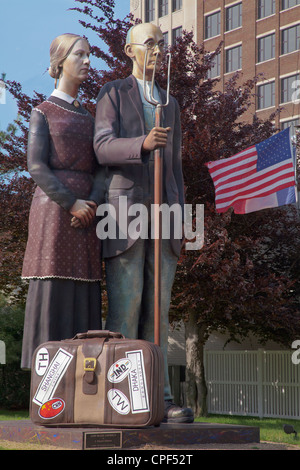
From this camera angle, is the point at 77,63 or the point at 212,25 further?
the point at 212,25

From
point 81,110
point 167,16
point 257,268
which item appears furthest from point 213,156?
point 167,16

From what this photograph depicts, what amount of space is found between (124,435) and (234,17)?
54.8 m

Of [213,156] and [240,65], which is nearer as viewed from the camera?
[213,156]

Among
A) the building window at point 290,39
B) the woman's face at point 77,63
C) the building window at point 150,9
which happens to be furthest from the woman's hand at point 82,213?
the building window at point 150,9

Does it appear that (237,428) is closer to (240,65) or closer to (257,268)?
(257,268)

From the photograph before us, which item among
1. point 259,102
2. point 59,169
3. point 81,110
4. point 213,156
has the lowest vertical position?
point 59,169

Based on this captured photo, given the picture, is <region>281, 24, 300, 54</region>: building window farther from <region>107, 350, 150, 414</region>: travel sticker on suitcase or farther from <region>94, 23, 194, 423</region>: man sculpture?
<region>107, 350, 150, 414</region>: travel sticker on suitcase

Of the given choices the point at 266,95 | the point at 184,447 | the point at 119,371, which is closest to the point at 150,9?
the point at 266,95

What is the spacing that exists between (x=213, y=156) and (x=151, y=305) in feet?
→ 28.4

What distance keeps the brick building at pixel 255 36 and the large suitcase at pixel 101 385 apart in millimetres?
44237

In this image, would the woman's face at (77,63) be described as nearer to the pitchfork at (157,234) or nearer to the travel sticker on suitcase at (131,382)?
the pitchfork at (157,234)

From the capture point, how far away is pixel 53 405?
14.7 feet

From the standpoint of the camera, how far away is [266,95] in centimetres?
5294

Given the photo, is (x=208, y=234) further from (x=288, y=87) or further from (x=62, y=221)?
(x=288, y=87)
